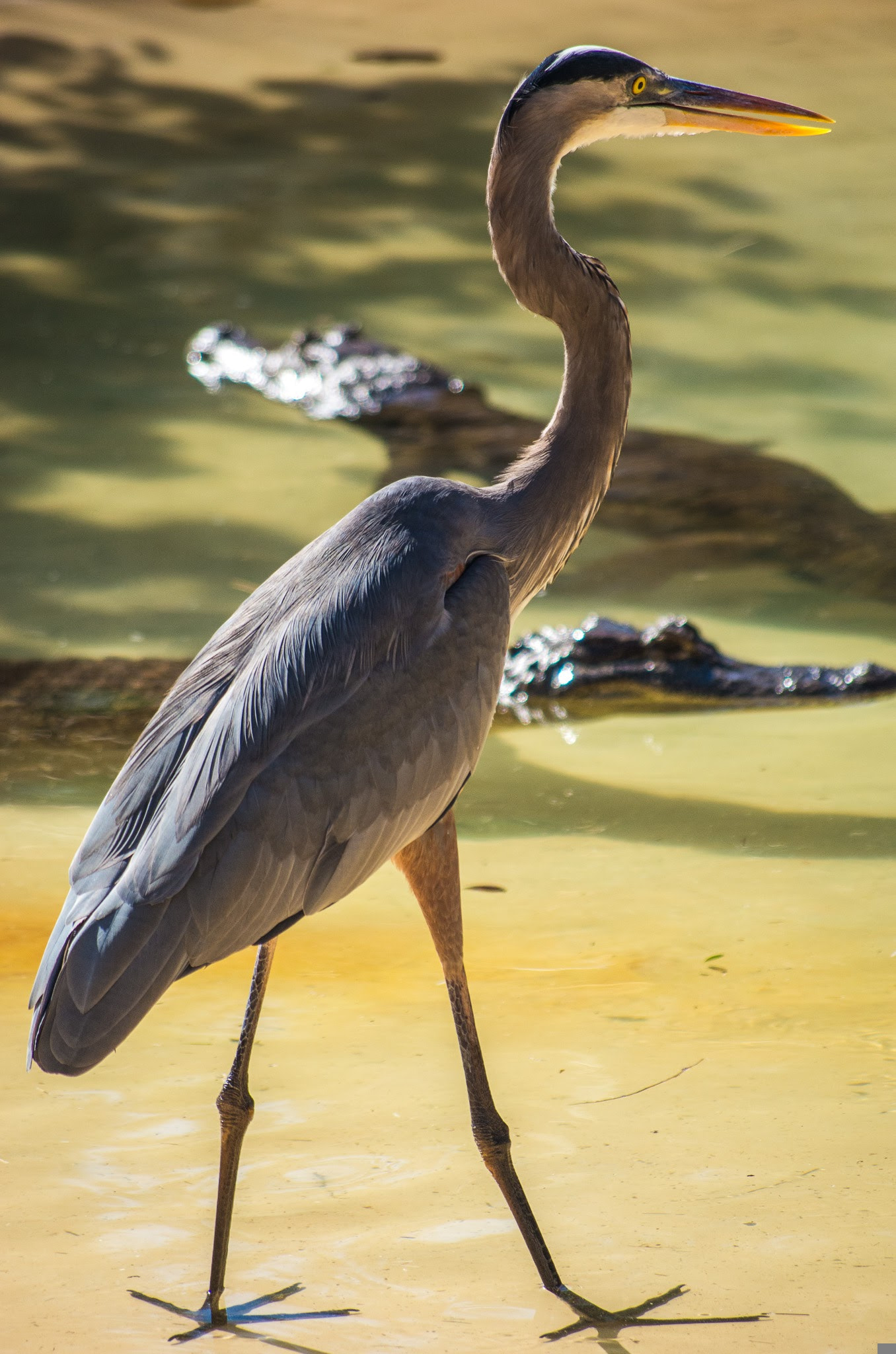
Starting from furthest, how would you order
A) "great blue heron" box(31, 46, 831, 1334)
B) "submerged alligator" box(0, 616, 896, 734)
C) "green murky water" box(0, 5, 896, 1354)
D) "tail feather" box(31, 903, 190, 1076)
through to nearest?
1. "submerged alligator" box(0, 616, 896, 734)
2. "green murky water" box(0, 5, 896, 1354)
3. "great blue heron" box(31, 46, 831, 1334)
4. "tail feather" box(31, 903, 190, 1076)

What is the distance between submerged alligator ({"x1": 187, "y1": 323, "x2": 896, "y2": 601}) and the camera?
26.9 feet

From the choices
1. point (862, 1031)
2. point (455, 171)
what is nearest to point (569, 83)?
point (862, 1031)

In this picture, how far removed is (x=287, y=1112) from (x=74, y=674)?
3389 millimetres

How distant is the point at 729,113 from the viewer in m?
3.87

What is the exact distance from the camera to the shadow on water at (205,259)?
27.9 ft

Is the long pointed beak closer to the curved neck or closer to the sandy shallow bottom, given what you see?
the curved neck

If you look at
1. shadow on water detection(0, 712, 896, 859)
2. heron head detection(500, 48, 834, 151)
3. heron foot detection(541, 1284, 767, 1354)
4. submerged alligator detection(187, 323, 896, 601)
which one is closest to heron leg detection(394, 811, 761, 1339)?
heron foot detection(541, 1284, 767, 1354)

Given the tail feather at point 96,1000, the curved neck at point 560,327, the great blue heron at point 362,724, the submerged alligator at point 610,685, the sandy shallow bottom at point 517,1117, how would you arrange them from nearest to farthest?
the tail feather at point 96,1000 → the great blue heron at point 362,724 → the sandy shallow bottom at point 517,1117 → the curved neck at point 560,327 → the submerged alligator at point 610,685

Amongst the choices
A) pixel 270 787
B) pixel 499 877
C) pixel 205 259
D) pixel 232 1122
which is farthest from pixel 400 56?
pixel 232 1122

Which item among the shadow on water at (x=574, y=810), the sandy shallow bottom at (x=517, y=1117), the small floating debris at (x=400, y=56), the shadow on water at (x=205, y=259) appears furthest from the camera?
the small floating debris at (x=400, y=56)

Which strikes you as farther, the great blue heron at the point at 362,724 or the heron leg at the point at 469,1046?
the heron leg at the point at 469,1046

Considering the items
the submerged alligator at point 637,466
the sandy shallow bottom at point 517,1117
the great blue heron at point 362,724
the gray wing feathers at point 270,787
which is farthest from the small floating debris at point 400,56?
the gray wing feathers at point 270,787

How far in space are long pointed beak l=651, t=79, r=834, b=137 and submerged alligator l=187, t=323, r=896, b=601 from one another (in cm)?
412

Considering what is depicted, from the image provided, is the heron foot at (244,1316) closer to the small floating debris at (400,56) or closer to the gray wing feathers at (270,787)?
the gray wing feathers at (270,787)
